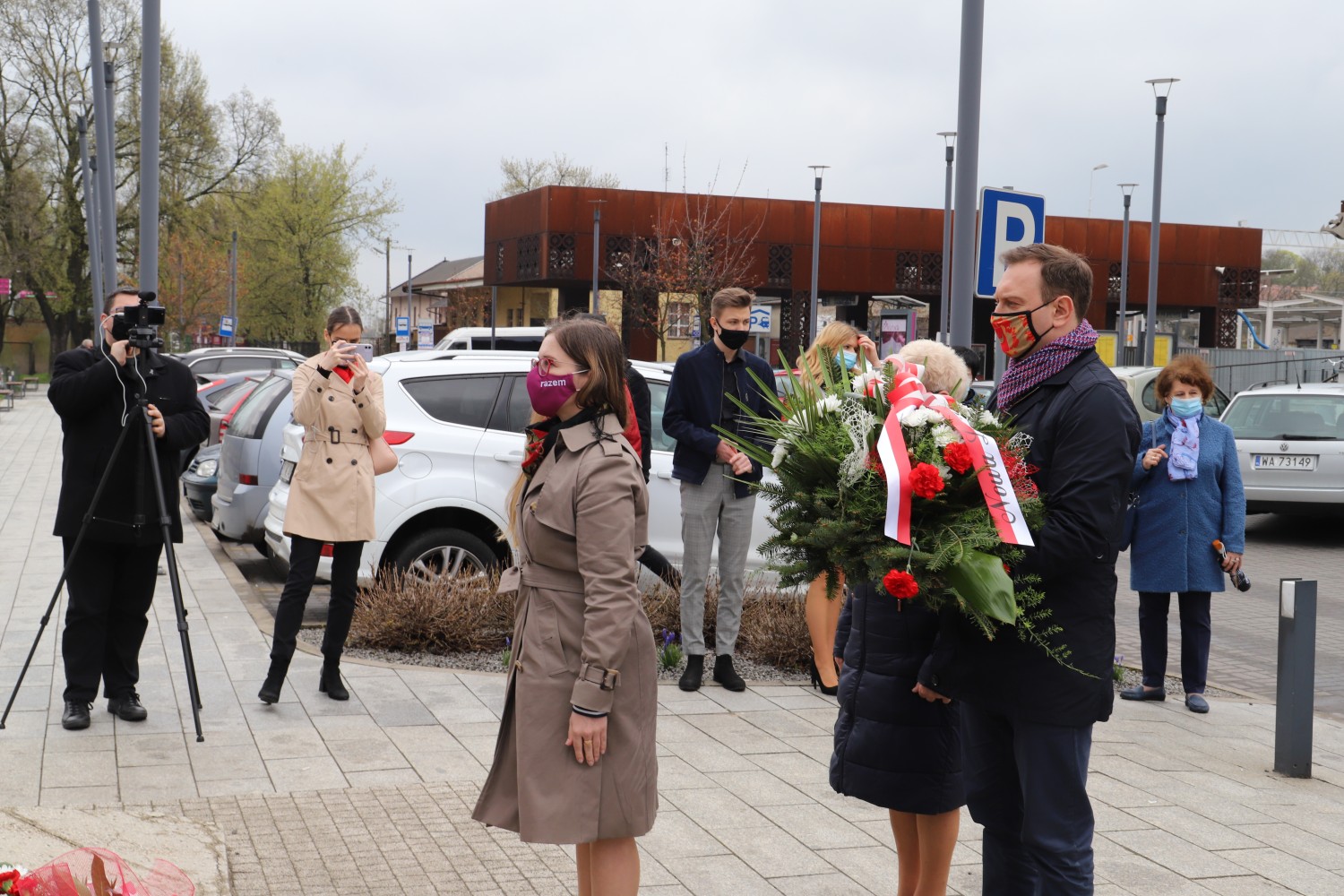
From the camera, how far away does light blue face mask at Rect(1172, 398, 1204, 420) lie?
7.47m

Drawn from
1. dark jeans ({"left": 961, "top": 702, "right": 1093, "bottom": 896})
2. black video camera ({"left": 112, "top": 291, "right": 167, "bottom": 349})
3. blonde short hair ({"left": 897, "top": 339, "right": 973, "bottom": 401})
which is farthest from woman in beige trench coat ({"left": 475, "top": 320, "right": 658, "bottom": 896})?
black video camera ({"left": 112, "top": 291, "right": 167, "bottom": 349})

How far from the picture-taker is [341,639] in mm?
6934

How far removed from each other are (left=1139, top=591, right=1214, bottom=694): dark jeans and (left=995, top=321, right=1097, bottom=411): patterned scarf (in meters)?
4.29

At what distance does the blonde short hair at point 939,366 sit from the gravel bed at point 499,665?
349 cm

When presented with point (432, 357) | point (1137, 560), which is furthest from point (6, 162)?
point (1137, 560)

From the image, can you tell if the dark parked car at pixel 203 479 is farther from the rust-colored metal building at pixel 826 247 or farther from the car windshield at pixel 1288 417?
the rust-colored metal building at pixel 826 247

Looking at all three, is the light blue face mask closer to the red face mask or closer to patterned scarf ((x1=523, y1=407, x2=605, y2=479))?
the red face mask

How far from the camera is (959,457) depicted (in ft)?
11.0

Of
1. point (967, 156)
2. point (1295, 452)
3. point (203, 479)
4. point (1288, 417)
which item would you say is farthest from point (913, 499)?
point (1288, 417)

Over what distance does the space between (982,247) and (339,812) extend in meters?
4.96

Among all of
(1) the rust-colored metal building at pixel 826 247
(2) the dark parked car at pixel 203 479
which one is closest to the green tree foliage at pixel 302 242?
(1) the rust-colored metal building at pixel 826 247

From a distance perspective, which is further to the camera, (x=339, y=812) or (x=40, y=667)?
(x=40, y=667)

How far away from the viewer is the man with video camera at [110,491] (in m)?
6.17

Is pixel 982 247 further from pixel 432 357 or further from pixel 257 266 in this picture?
pixel 257 266
